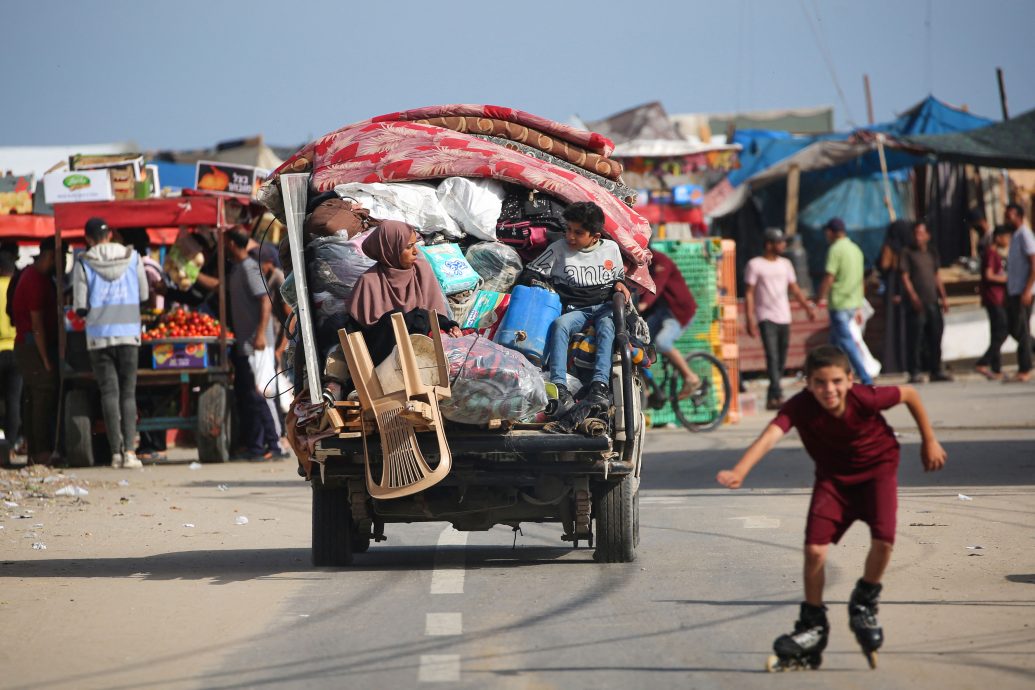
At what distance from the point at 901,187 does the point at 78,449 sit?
19.9 m

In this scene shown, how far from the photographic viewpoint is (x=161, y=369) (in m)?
15.9

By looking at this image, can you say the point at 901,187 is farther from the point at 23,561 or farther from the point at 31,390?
the point at 23,561

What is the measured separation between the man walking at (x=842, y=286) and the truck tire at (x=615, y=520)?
34.9ft

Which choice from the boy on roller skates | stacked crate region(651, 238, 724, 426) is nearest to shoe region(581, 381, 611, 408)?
the boy on roller skates

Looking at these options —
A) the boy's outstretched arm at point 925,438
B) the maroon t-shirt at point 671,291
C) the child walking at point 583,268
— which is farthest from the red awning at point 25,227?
the boy's outstretched arm at point 925,438

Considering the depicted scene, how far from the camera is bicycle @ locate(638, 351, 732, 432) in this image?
17.8 metres

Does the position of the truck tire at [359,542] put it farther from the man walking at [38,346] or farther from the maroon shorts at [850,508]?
the man walking at [38,346]

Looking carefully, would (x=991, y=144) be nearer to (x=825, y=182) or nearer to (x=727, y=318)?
(x=825, y=182)

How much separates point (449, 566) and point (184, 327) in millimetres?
7866

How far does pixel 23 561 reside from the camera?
9547mm

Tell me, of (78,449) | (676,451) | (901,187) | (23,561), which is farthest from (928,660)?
(901,187)

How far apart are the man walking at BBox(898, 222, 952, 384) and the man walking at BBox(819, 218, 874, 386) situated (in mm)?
3453

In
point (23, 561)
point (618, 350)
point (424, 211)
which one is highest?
point (424, 211)

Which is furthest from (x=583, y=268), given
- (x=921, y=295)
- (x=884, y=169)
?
(x=884, y=169)
